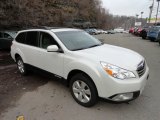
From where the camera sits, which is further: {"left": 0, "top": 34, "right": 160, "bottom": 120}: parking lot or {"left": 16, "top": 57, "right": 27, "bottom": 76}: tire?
{"left": 16, "top": 57, "right": 27, "bottom": 76}: tire

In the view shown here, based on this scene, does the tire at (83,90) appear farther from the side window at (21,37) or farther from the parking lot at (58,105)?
the side window at (21,37)

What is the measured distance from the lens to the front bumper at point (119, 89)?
123 inches

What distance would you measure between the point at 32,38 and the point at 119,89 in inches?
123

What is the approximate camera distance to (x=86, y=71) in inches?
135

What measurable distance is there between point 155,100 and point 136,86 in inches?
41.5

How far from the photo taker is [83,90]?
367cm

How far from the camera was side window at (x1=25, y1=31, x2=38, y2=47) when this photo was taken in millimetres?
4917

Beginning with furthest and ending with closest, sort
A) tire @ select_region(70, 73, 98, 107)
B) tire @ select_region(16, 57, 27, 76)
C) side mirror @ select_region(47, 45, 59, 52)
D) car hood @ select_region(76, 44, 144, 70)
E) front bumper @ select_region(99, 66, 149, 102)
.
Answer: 1. tire @ select_region(16, 57, 27, 76)
2. side mirror @ select_region(47, 45, 59, 52)
3. tire @ select_region(70, 73, 98, 107)
4. car hood @ select_region(76, 44, 144, 70)
5. front bumper @ select_region(99, 66, 149, 102)

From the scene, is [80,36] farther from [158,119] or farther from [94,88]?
[158,119]

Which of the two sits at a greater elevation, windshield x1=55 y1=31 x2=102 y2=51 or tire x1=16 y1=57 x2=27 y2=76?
windshield x1=55 y1=31 x2=102 y2=51

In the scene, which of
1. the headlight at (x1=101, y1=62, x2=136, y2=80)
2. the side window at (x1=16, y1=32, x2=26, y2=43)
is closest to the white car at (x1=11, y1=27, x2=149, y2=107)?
the headlight at (x1=101, y1=62, x2=136, y2=80)

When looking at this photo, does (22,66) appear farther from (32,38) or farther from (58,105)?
(58,105)

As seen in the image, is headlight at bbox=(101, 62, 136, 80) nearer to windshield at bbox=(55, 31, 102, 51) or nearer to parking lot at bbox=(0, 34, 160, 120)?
parking lot at bbox=(0, 34, 160, 120)

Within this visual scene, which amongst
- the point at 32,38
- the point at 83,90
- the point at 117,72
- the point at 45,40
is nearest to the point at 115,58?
the point at 117,72
